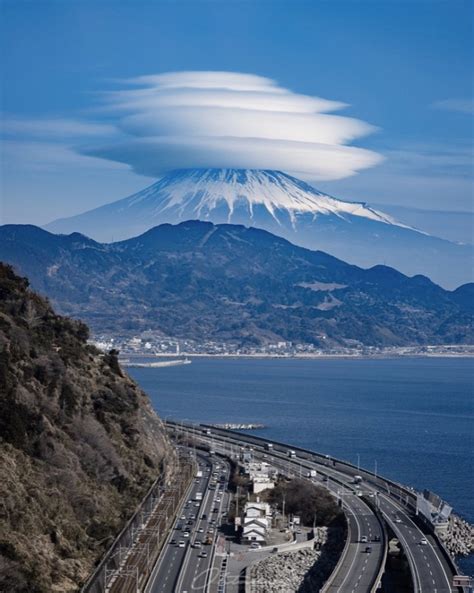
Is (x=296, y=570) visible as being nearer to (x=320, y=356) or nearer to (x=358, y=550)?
(x=358, y=550)

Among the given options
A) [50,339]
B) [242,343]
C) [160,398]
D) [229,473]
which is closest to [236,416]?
[160,398]

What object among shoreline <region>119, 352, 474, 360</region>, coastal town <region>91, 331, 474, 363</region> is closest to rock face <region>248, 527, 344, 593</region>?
coastal town <region>91, 331, 474, 363</region>

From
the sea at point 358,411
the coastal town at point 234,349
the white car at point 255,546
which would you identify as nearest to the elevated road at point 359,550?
the white car at point 255,546

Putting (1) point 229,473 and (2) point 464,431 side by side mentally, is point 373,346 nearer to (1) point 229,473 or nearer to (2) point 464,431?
(2) point 464,431

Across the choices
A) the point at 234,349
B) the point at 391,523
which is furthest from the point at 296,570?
the point at 234,349

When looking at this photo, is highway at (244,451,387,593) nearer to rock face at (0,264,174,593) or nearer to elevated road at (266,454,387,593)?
elevated road at (266,454,387,593)

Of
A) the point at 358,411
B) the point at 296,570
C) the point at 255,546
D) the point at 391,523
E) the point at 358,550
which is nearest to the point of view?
the point at 296,570
